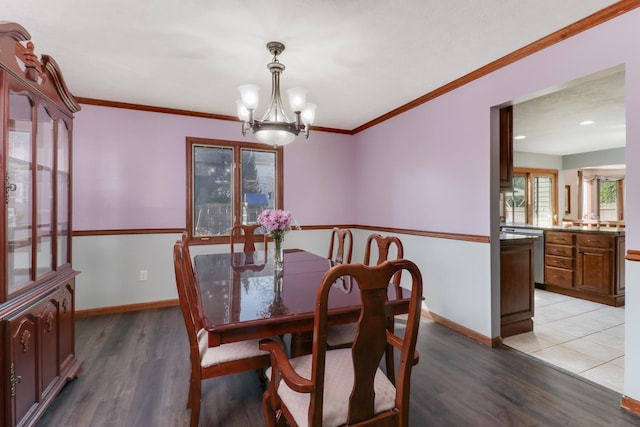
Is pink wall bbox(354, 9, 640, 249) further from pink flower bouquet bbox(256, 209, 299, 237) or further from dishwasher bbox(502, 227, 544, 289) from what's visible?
dishwasher bbox(502, 227, 544, 289)

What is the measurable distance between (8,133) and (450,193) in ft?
10.7

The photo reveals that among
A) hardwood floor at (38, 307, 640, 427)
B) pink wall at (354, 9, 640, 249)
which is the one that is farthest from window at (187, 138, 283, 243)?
hardwood floor at (38, 307, 640, 427)

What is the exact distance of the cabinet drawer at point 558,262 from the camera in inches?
163

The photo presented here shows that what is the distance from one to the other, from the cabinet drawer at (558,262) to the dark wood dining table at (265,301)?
12.1 ft

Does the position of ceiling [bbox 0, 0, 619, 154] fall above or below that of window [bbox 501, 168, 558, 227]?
above

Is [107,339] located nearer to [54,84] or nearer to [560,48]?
[54,84]

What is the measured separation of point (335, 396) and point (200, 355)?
793 mm

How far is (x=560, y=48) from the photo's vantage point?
2.18 metres

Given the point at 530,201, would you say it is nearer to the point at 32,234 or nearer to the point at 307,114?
the point at 307,114

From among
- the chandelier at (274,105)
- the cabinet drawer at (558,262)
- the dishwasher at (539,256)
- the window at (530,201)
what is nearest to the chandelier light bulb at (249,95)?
the chandelier at (274,105)

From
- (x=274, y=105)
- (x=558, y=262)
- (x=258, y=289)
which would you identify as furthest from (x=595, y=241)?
(x=258, y=289)

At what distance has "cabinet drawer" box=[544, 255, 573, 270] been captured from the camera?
413 centimetres

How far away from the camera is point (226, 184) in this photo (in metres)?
4.19

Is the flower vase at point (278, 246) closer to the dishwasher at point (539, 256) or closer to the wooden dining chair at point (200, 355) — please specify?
the wooden dining chair at point (200, 355)
